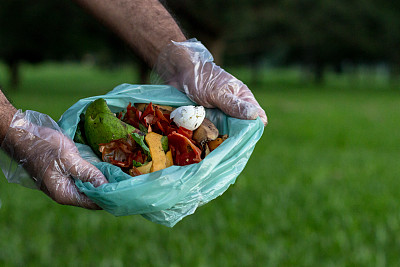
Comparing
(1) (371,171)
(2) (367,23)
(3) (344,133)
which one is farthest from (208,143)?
(2) (367,23)

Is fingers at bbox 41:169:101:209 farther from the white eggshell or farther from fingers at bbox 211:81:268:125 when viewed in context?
fingers at bbox 211:81:268:125

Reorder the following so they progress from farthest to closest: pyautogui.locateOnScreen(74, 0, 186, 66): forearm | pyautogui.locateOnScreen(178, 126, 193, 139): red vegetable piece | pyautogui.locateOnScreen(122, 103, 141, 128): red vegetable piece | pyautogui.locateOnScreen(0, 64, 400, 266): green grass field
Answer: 1. pyautogui.locateOnScreen(0, 64, 400, 266): green grass field
2. pyautogui.locateOnScreen(74, 0, 186, 66): forearm
3. pyautogui.locateOnScreen(122, 103, 141, 128): red vegetable piece
4. pyautogui.locateOnScreen(178, 126, 193, 139): red vegetable piece

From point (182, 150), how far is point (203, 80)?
0.32 meters

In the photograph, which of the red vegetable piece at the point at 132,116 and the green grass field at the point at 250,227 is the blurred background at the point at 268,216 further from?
the red vegetable piece at the point at 132,116

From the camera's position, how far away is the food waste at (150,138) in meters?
1.61

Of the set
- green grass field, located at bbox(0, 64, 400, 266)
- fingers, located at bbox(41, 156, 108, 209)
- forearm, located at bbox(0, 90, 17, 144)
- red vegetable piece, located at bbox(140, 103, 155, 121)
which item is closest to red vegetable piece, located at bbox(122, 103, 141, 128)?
red vegetable piece, located at bbox(140, 103, 155, 121)

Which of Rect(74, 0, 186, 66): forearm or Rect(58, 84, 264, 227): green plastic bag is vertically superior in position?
Rect(74, 0, 186, 66): forearm

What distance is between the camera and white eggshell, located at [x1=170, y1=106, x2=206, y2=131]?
5.51 feet

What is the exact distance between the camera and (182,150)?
1646 mm

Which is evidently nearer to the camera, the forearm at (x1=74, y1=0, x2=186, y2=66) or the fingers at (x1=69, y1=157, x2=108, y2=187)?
the fingers at (x1=69, y1=157, x2=108, y2=187)

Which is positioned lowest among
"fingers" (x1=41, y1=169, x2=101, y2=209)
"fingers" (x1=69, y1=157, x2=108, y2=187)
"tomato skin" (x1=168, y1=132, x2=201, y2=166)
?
"fingers" (x1=41, y1=169, x2=101, y2=209)

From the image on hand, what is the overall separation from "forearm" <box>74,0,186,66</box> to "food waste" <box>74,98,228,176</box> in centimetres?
33

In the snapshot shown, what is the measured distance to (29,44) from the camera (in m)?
22.5

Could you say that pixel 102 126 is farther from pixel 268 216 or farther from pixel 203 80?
pixel 268 216
